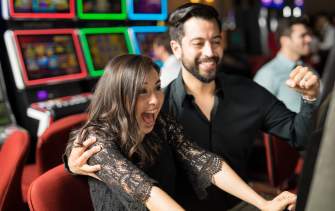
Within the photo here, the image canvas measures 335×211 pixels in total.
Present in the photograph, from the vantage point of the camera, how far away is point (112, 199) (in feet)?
3.66

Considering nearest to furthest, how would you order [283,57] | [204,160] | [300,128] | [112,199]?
1. [112,199]
2. [204,160]
3. [300,128]
4. [283,57]

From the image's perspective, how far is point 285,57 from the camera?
2.82 m

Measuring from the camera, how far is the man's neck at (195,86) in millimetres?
1550

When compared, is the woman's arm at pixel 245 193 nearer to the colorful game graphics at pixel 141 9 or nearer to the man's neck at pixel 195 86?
the man's neck at pixel 195 86

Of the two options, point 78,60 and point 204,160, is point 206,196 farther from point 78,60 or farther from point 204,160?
point 78,60

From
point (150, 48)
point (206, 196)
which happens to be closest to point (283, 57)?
point (150, 48)

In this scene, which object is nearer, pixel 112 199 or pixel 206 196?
pixel 112 199

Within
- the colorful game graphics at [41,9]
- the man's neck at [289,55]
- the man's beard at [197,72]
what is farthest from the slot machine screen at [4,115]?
the man's neck at [289,55]

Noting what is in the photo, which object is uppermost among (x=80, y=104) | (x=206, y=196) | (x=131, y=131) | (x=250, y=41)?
(x=131, y=131)

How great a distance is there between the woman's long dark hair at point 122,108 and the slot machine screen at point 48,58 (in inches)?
70.1

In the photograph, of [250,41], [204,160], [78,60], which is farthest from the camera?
[250,41]

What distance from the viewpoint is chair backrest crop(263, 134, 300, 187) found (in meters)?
2.03

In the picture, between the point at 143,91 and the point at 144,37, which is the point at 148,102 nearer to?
the point at 143,91

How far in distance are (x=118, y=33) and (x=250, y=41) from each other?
15.6 feet
